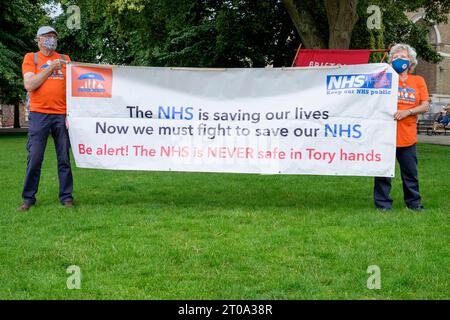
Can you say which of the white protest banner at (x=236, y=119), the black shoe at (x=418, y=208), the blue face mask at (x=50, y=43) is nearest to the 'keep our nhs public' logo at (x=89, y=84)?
the white protest banner at (x=236, y=119)

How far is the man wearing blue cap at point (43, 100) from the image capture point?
7.50m

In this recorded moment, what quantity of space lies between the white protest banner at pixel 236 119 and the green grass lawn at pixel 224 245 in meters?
0.63

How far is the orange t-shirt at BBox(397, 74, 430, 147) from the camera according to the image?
24.4ft

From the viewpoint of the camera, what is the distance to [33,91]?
24.8 feet

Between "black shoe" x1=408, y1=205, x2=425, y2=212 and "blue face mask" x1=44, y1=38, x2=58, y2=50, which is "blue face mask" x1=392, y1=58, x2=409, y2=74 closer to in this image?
"black shoe" x1=408, y1=205, x2=425, y2=212

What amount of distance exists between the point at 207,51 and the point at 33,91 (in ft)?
65.9

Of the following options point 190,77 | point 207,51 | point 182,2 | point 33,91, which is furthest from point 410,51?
point 207,51

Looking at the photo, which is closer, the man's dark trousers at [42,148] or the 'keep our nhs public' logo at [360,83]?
the 'keep our nhs public' logo at [360,83]

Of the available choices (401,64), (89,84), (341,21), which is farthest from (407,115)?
(341,21)

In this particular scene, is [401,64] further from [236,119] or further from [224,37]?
[224,37]

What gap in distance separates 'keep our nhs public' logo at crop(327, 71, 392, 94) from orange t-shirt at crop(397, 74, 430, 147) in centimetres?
22

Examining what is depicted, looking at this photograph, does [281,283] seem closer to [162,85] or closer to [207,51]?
[162,85]

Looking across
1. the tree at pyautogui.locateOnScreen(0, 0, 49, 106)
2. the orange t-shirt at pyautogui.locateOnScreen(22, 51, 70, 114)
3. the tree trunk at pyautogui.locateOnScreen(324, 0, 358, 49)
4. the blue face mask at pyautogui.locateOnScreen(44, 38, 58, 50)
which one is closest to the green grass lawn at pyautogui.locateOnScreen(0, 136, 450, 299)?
the orange t-shirt at pyautogui.locateOnScreen(22, 51, 70, 114)

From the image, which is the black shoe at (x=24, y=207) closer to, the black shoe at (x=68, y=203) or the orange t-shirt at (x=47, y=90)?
the black shoe at (x=68, y=203)
